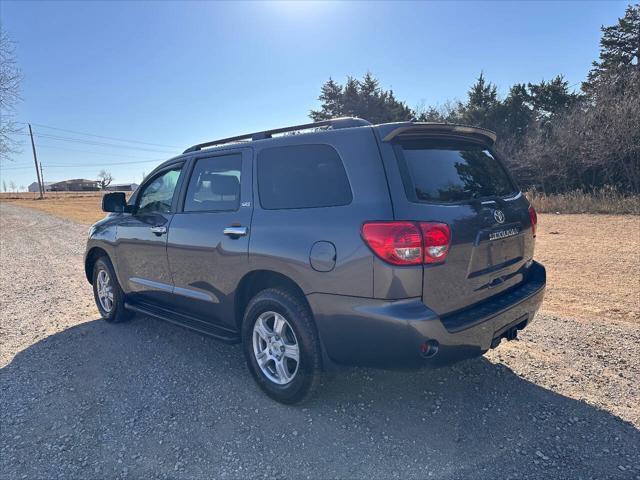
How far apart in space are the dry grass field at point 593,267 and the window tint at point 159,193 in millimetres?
4390

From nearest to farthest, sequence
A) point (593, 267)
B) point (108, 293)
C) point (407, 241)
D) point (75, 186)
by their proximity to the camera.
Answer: point (407, 241), point (108, 293), point (593, 267), point (75, 186)

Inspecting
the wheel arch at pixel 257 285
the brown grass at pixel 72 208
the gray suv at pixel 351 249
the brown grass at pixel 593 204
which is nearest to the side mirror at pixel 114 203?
the gray suv at pixel 351 249

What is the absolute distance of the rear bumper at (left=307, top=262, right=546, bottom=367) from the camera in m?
2.47

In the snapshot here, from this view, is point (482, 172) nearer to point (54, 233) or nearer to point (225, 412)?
point (225, 412)

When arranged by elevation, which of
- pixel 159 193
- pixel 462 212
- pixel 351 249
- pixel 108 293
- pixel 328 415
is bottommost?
pixel 328 415

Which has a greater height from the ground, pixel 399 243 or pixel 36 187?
pixel 399 243

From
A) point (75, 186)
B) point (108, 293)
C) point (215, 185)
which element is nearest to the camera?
point (215, 185)

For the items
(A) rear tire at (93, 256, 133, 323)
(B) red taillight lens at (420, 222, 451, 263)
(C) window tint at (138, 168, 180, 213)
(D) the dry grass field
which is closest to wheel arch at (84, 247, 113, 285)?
(A) rear tire at (93, 256, 133, 323)

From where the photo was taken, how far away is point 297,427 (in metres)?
2.87

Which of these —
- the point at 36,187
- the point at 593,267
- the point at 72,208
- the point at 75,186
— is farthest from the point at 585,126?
the point at 36,187

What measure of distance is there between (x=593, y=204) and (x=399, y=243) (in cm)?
1420

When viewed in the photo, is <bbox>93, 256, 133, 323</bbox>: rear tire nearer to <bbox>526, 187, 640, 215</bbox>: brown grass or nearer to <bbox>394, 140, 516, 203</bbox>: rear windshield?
<bbox>394, 140, 516, 203</bbox>: rear windshield

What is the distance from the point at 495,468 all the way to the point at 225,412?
5.93 ft

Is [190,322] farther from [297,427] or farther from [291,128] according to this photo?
[291,128]
